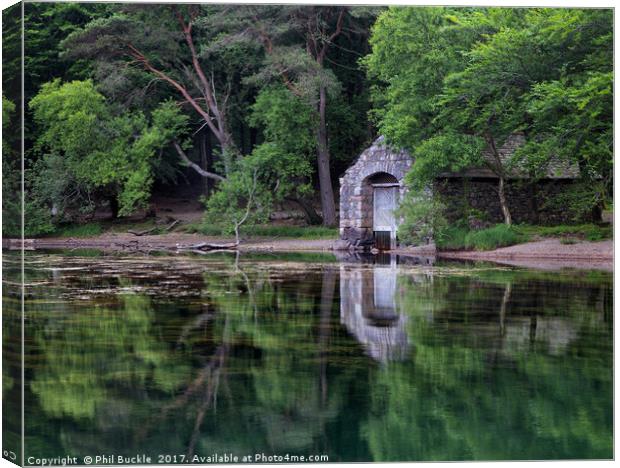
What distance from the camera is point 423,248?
2812cm

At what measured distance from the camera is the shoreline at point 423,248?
2205 centimetres

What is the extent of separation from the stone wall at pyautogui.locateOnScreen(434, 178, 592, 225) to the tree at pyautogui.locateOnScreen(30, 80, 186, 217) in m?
10.3

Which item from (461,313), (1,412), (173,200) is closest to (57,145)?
(173,200)

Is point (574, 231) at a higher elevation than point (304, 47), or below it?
below

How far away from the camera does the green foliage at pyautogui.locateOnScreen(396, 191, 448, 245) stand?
2775 cm

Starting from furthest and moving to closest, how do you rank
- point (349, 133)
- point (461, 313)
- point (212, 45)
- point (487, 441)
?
1. point (349, 133)
2. point (212, 45)
3. point (461, 313)
4. point (487, 441)

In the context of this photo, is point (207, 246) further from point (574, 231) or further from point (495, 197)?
point (574, 231)

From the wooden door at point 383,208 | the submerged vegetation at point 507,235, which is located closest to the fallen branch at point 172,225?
the wooden door at point 383,208

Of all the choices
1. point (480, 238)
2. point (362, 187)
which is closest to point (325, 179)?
point (362, 187)

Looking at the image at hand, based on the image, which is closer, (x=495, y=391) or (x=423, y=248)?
(x=495, y=391)

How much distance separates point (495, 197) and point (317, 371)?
21123 millimetres

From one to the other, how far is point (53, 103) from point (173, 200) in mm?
12182

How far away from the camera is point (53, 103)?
2550 cm

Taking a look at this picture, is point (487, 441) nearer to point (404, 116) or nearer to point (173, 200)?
point (404, 116)
